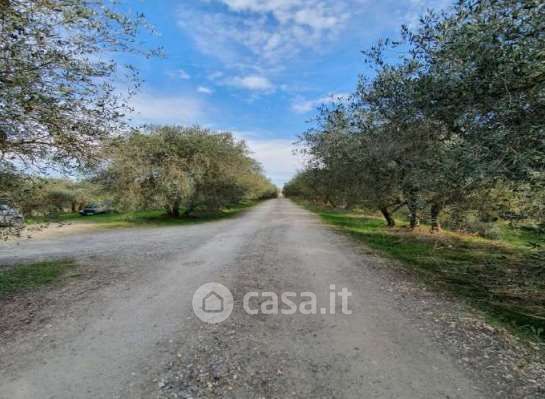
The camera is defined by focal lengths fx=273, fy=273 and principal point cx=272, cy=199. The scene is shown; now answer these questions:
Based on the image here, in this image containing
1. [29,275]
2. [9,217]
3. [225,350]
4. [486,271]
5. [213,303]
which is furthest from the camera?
[486,271]

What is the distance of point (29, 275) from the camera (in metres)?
6.51

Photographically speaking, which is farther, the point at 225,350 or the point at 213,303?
the point at 213,303

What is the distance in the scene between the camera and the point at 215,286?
565 cm

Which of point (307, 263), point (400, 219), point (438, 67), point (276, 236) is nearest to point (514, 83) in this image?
point (438, 67)

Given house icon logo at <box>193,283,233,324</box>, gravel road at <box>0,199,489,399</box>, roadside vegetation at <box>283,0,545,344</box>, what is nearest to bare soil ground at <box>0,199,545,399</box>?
gravel road at <box>0,199,489,399</box>

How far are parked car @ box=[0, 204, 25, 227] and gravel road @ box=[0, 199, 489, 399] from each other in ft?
5.23

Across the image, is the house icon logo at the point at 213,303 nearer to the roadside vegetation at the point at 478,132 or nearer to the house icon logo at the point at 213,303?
the house icon logo at the point at 213,303

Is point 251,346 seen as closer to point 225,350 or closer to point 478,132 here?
point 225,350

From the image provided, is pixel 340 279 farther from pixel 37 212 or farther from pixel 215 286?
pixel 37 212

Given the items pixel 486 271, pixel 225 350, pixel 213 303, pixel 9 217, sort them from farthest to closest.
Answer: pixel 486 271
pixel 9 217
pixel 213 303
pixel 225 350

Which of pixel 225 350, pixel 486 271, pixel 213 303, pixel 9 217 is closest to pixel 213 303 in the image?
pixel 213 303

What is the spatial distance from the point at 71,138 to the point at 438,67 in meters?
7.10

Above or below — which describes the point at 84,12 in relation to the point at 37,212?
above

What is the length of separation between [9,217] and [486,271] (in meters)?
10.3
